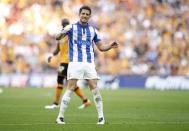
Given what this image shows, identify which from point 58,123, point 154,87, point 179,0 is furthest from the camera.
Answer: point 179,0

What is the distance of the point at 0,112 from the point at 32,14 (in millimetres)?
18777

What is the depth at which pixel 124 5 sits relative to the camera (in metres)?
32.4

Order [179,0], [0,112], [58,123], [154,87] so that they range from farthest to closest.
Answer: [179,0] → [154,87] → [0,112] → [58,123]

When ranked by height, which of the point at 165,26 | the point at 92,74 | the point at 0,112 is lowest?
the point at 0,112

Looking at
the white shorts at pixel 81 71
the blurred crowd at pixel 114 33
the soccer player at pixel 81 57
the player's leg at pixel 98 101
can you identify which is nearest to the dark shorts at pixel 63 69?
the soccer player at pixel 81 57

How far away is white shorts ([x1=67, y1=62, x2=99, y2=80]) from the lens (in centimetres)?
1109

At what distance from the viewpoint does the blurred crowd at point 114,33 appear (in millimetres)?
30016

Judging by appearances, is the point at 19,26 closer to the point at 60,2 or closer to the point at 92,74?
the point at 60,2

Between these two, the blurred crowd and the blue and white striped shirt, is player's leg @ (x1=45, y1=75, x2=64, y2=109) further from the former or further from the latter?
the blurred crowd

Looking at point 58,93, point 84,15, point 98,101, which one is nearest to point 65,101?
point 98,101

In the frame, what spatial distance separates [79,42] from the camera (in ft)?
36.9

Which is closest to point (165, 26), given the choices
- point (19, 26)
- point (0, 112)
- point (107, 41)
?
point (107, 41)

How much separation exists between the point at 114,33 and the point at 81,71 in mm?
20162

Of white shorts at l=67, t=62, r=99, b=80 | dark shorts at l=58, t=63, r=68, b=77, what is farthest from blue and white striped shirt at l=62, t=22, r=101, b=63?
dark shorts at l=58, t=63, r=68, b=77
